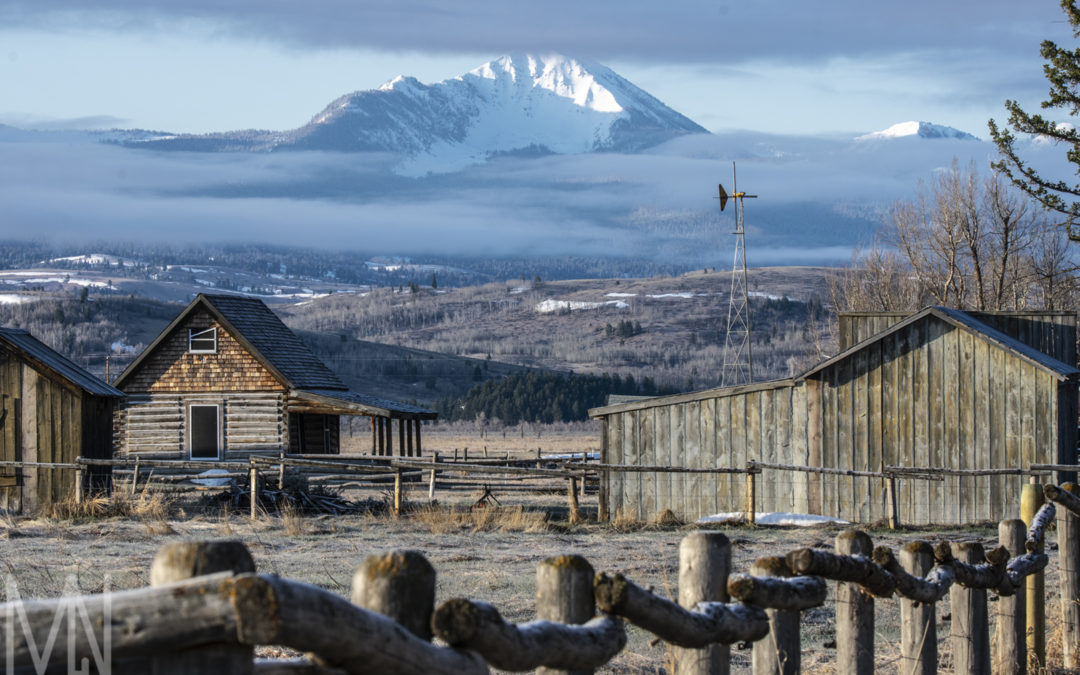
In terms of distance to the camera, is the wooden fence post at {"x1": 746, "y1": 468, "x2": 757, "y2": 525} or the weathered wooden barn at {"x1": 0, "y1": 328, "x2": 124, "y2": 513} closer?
the wooden fence post at {"x1": 746, "y1": 468, "x2": 757, "y2": 525}

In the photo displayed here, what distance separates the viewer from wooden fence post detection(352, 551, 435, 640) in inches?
130

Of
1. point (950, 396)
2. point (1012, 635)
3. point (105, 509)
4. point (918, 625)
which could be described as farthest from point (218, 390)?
point (918, 625)

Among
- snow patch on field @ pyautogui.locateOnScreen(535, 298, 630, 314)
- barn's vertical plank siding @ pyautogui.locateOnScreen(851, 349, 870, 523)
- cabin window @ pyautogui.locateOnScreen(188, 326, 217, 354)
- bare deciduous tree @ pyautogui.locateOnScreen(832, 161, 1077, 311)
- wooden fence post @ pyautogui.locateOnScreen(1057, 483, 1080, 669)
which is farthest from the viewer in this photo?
snow patch on field @ pyautogui.locateOnScreen(535, 298, 630, 314)

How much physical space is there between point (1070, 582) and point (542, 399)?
236 ft

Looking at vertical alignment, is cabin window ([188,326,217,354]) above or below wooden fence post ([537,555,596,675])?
above

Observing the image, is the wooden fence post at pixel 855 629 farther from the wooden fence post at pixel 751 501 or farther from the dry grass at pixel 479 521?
the wooden fence post at pixel 751 501

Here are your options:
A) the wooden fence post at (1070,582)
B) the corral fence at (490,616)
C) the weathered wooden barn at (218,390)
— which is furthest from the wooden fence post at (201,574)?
the weathered wooden barn at (218,390)

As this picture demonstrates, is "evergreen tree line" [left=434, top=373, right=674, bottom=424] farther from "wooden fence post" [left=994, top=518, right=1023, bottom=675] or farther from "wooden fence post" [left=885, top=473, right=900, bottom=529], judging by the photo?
"wooden fence post" [left=994, top=518, right=1023, bottom=675]

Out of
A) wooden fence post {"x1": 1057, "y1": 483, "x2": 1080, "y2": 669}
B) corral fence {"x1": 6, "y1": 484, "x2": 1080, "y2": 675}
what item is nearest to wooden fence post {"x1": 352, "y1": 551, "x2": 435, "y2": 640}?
corral fence {"x1": 6, "y1": 484, "x2": 1080, "y2": 675}

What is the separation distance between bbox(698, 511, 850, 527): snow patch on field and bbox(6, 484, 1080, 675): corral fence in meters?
12.3

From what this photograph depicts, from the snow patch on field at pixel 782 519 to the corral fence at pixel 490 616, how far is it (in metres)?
12.3

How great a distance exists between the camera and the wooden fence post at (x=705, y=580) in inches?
194

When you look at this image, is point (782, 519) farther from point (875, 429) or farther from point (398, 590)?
point (398, 590)

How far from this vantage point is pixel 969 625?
22.7 ft
